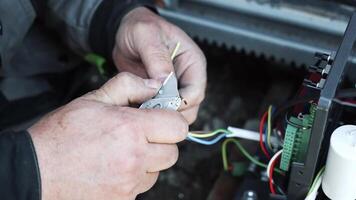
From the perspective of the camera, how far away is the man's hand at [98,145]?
27.8 inches

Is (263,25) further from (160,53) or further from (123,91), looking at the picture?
(123,91)

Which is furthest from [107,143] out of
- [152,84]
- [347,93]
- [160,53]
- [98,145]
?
[347,93]

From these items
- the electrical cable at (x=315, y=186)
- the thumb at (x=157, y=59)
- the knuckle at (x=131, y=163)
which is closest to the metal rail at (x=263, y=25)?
the thumb at (x=157, y=59)

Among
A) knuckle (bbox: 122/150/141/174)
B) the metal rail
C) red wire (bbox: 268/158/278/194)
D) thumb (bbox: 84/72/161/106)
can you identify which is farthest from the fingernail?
the metal rail

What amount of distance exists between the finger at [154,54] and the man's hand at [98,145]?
118mm

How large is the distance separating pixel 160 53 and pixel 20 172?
0.30m

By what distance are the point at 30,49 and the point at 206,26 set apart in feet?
1.27

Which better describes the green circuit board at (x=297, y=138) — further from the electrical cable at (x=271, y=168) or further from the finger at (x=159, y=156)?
the finger at (x=159, y=156)

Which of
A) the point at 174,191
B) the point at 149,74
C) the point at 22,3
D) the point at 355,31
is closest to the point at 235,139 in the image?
the point at 174,191

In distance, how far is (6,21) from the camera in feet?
3.18

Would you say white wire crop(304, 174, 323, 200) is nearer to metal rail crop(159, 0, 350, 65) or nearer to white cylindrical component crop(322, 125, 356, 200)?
white cylindrical component crop(322, 125, 356, 200)

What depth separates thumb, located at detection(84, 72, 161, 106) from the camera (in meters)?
0.74

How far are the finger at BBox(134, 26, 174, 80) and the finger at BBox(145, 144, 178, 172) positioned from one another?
0.41 ft

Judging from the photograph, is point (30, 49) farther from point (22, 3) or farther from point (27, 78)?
point (22, 3)
